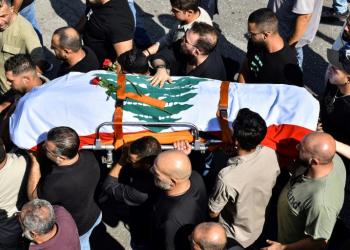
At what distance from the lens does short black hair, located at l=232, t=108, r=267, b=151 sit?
380 cm

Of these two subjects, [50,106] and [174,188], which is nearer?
[174,188]

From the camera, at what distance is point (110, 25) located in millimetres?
5539

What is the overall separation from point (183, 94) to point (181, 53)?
96cm

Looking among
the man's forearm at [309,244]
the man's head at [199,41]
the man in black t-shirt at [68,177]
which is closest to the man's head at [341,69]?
the man's head at [199,41]

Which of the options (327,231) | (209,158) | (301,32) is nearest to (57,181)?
(209,158)

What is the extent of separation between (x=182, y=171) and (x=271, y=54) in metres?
2.06

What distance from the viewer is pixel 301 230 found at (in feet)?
12.5

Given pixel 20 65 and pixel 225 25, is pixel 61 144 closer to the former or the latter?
pixel 20 65

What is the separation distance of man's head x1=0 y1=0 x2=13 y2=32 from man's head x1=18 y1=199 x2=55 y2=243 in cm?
283

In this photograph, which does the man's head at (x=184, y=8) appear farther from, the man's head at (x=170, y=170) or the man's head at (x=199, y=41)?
the man's head at (x=170, y=170)

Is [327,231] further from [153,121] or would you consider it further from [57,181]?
[57,181]

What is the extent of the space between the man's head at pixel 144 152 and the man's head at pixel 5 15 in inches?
105

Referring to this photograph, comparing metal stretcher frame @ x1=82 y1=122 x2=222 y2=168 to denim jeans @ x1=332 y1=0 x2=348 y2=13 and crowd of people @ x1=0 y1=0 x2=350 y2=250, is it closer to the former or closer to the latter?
crowd of people @ x1=0 y1=0 x2=350 y2=250

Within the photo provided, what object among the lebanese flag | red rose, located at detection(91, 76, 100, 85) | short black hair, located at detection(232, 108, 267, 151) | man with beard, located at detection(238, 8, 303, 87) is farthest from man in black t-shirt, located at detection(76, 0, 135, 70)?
short black hair, located at detection(232, 108, 267, 151)
